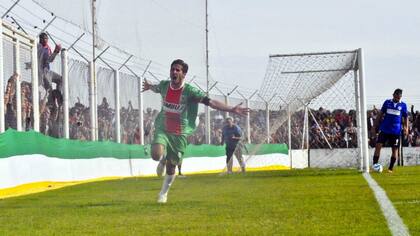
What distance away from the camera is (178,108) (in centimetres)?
1346

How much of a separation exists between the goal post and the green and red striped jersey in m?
11.2

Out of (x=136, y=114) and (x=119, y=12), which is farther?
(x=136, y=114)

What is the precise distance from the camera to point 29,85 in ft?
67.8

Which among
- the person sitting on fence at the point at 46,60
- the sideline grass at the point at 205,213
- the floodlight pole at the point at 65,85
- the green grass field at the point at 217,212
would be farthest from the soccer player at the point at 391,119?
the person sitting on fence at the point at 46,60

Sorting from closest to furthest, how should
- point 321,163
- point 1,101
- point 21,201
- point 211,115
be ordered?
1. point 21,201
2. point 1,101
3. point 211,115
4. point 321,163

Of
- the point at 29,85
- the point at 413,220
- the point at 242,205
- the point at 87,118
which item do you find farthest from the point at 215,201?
the point at 87,118

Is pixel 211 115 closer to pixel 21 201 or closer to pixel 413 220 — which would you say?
pixel 21 201

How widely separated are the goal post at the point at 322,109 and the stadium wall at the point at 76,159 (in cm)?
292

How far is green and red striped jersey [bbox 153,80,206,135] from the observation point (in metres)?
13.4

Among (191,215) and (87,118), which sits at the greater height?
(87,118)

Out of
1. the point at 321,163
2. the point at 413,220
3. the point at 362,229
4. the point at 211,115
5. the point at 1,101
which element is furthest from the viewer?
the point at 321,163

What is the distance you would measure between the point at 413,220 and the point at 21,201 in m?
7.37

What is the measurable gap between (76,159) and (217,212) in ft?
42.6

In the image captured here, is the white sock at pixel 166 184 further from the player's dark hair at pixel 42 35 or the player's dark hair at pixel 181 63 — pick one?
the player's dark hair at pixel 42 35
